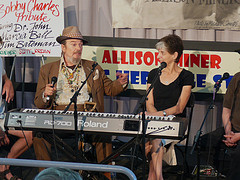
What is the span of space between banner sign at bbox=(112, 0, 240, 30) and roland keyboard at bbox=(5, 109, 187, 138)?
Result: 2.02 meters

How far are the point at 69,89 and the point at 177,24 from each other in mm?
1766

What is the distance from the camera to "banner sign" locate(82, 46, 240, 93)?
517cm

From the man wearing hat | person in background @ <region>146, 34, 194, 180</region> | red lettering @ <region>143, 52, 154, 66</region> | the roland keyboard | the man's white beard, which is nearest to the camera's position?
the roland keyboard

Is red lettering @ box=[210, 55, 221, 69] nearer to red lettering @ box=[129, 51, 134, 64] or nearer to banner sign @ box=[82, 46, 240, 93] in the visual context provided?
banner sign @ box=[82, 46, 240, 93]

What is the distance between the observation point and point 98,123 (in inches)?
142

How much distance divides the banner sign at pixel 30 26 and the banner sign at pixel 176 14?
2.60 ft

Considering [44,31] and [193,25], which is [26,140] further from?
[193,25]

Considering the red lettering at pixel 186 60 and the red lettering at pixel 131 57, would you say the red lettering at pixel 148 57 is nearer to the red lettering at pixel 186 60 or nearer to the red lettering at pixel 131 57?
the red lettering at pixel 131 57

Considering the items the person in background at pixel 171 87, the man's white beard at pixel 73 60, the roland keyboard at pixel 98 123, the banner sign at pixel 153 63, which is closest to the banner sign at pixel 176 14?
the banner sign at pixel 153 63

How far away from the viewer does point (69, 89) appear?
14.4 ft

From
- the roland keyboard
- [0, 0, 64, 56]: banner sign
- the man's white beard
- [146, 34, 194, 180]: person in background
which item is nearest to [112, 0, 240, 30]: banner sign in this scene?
[0, 0, 64, 56]: banner sign

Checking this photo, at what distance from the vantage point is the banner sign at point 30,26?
520cm

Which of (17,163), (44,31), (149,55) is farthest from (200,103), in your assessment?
(17,163)

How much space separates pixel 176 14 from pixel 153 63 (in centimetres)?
68
